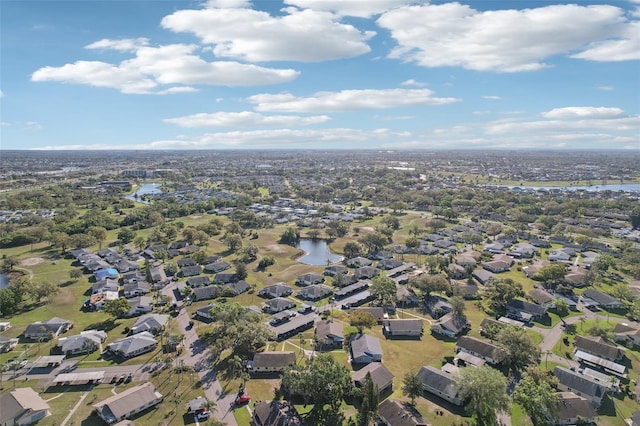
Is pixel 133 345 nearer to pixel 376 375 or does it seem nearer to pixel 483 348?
pixel 376 375

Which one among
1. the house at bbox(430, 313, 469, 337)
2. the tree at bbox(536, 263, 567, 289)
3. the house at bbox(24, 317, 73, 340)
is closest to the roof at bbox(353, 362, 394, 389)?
the house at bbox(430, 313, 469, 337)

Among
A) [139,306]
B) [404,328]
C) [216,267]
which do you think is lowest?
[404,328]

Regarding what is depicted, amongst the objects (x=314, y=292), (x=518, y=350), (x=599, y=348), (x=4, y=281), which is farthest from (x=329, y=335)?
(x=4, y=281)

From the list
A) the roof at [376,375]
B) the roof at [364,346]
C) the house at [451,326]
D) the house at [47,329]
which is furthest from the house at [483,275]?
the house at [47,329]

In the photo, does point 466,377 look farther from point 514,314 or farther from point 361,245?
point 361,245

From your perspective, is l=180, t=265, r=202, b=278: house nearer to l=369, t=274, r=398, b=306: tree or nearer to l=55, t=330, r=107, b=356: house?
l=55, t=330, r=107, b=356: house

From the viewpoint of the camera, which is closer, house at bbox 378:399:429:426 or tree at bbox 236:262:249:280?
house at bbox 378:399:429:426
